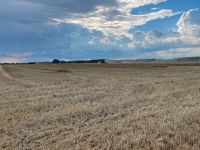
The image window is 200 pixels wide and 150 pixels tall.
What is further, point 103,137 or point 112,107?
point 112,107

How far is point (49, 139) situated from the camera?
9.09m

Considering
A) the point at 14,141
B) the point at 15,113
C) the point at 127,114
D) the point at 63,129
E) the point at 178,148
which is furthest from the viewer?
the point at 15,113

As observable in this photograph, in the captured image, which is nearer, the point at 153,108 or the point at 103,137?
the point at 103,137

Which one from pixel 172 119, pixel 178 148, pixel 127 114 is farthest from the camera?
pixel 127 114

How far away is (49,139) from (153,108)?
215 inches

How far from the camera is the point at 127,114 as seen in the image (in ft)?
40.4

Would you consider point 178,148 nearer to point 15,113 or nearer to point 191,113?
point 191,113

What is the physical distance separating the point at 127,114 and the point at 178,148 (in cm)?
420

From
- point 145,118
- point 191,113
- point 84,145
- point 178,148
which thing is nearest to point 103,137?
point 84,145

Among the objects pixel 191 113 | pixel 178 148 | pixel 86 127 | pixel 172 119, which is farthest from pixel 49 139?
pixel 191 113

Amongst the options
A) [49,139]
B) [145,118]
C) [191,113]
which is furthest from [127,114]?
[49,139]

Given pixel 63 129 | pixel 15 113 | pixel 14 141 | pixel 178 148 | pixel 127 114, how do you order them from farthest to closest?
pixel 15 113
pixel 127 114
pixel 63 129
pixel 14 141
pixel 178 148

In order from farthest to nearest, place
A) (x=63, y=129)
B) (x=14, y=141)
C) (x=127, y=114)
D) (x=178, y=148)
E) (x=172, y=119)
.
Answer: (x=127, y=114) < (x=172, y=119) < (x=63, y=129) < (x=14, y=141) < (x=178, y=148)

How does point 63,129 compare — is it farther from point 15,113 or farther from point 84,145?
point 15,113
